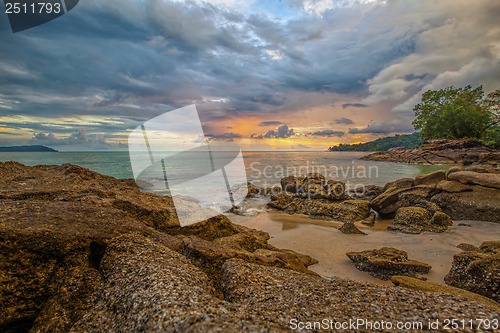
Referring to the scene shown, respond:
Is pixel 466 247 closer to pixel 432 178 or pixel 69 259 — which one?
pixel 432 178

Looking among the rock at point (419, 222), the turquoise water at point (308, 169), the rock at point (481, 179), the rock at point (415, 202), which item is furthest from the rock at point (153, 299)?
the turquoise water at point (308, 169)

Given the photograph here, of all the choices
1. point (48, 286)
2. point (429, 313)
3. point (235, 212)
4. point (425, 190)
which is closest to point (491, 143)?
point (425, 190)

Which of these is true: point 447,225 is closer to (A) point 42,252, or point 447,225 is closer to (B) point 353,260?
(B) point 353,260

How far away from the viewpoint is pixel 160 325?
2457mm

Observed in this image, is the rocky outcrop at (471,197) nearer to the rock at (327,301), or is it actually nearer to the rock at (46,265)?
the rock at (327,301)

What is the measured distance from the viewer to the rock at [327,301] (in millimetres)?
2803

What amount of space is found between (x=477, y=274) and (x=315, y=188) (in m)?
12.7

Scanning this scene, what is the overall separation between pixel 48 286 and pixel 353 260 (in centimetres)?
758

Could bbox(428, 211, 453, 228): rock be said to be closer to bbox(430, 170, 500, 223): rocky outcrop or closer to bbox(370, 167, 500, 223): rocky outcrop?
bbox(370, 167, 500, 223): rocky outcrop

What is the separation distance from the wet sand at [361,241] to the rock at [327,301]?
3421 millimetres

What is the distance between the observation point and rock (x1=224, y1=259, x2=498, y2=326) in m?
2.80

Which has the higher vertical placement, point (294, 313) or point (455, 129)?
point (455, 129)

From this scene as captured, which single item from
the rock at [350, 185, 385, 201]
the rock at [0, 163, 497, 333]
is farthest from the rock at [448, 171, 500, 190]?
the rock at [0, 163, 497, 333]

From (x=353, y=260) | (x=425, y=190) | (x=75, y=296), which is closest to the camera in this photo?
(x=75, y=296)
